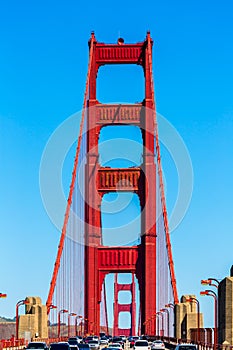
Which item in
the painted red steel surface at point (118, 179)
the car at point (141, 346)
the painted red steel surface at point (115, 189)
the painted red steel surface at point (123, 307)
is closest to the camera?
the car at point (141, 346)

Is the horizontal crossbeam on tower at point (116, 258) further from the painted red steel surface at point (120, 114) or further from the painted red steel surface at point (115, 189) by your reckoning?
the painted red steel surface at point (120, 114)

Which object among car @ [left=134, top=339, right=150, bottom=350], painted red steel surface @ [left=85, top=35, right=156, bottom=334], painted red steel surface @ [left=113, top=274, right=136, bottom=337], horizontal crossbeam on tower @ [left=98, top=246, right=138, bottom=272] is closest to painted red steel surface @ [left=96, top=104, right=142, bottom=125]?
painted red steel surface @ [left=85, top=35, right=156, bottom=334]

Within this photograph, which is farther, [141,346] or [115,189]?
[115,189]

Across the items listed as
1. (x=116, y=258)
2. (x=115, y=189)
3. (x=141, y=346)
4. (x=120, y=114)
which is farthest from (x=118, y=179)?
(x=141, y=346)

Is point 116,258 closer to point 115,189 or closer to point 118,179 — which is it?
point 115,189

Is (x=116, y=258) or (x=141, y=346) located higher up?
(x=116, y=258)

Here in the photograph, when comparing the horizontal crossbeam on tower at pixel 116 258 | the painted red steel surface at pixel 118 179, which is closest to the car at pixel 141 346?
the horizontal crossbeam on tower at pixel 116 258

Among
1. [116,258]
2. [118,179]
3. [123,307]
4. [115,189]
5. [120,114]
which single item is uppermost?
[120,114]

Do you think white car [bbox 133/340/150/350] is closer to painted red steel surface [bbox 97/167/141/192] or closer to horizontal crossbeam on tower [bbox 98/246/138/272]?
horizontal crossbeam on tower [bbox 98/246/138/272]
